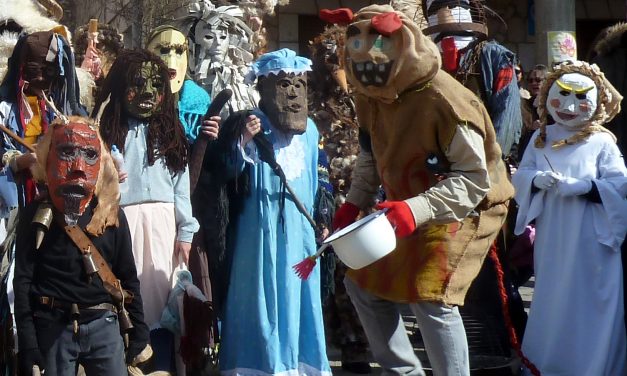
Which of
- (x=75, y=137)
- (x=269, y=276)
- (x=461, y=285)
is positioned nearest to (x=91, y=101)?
(x=269, y=276)

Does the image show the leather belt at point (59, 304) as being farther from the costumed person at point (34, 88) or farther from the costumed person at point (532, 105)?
the costumed person at point (532, 105)

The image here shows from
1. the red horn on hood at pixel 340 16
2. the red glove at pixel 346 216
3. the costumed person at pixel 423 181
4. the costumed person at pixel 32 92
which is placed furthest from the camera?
the costumed person at pixel 32 92

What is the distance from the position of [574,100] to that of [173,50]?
91.6 inches

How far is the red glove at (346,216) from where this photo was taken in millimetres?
4914

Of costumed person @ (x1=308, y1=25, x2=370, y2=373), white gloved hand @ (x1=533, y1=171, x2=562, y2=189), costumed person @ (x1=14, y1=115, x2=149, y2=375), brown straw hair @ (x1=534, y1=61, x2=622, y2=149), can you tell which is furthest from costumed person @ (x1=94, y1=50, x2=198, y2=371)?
brown straw hair @ (x1=534, y1=61, x2=622, y2=149)

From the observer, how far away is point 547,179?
634 centimetres

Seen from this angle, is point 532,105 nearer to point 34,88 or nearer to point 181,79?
point 181,79

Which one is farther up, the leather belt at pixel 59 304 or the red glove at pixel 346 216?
the red glove at pixel 346 216

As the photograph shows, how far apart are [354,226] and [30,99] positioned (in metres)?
2.52

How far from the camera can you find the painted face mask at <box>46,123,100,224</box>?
190 inches

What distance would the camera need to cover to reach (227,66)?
7512 millimetres

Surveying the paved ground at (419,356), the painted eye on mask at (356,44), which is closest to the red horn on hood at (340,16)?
the painted eye on mask at (356,44)

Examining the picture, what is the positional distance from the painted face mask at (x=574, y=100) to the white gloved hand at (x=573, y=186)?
326 millimetres

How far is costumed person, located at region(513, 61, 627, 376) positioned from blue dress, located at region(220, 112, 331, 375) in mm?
1174
